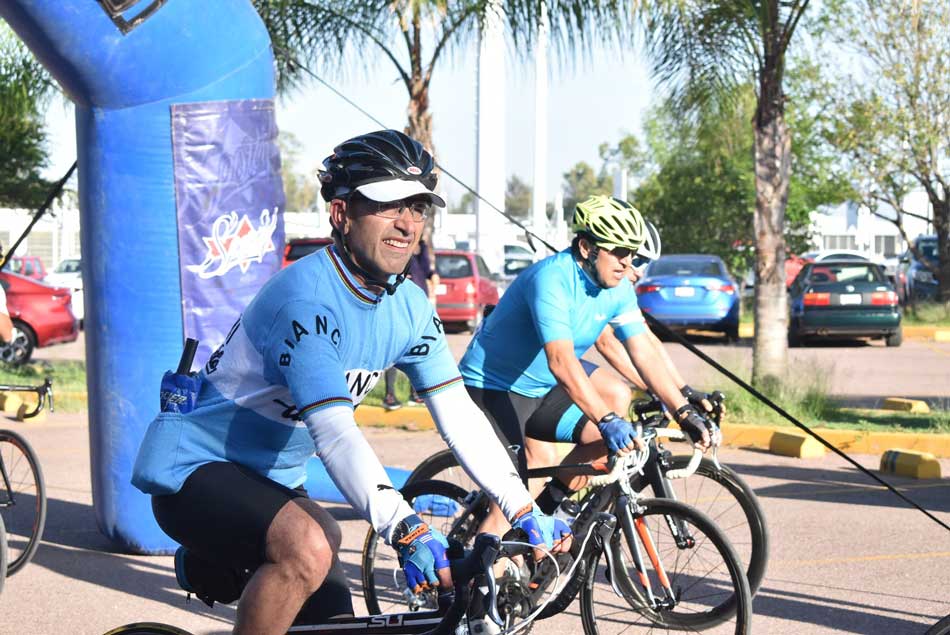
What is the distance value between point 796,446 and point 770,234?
10.8ft

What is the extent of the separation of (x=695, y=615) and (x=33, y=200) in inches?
756

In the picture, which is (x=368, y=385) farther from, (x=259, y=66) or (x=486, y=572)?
(x=259, y=66)

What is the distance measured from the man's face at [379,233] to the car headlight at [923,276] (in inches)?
1034

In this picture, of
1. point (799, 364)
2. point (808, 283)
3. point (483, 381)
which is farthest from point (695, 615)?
point (808, 283)

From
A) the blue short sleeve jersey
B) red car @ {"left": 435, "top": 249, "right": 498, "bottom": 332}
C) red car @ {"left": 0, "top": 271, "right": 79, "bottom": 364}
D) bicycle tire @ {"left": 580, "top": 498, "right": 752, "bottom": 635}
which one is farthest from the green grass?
bicycle tire @ {"left": 580, "top": 498, "right": 752, "bottom": 635}

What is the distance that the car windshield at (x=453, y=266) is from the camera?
79.6ft

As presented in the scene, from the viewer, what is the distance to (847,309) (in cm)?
2111

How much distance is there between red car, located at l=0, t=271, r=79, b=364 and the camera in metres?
18.1

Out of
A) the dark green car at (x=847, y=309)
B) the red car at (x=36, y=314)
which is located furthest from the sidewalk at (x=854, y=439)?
the dark green car at (x=847, y=309)

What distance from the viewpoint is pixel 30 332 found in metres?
18.2

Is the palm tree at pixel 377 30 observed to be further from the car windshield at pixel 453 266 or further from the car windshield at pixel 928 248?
the car windshield at pixel 928 248

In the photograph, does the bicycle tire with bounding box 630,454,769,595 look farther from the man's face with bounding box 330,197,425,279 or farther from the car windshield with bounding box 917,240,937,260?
the car windshield with bounding box 917,240,937,260

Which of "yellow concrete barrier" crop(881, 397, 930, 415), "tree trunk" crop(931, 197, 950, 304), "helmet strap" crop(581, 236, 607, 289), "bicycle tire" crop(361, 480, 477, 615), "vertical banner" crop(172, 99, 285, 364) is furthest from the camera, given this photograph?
"tree trunk" crop(931, 197, 950, 304)

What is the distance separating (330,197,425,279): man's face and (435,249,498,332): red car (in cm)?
1985
